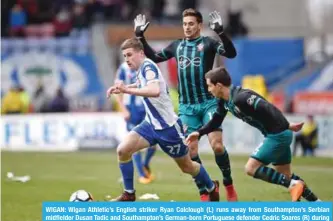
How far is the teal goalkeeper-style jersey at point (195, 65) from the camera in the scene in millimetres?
13820

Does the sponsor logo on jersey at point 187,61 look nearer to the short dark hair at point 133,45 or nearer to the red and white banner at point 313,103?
the short dark hair at point 133,45

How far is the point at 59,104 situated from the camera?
30812 millimetres

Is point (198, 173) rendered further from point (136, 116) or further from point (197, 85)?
point (136, 116)

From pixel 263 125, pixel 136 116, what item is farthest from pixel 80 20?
pixel 263 125

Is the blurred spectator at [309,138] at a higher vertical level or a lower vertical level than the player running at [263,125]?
lower

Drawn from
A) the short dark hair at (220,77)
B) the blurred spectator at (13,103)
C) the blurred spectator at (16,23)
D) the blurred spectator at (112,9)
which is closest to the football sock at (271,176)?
the short dark hair at (220,77)

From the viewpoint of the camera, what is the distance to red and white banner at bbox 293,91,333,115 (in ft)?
95.9

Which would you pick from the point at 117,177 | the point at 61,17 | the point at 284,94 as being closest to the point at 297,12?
the point at 284,94

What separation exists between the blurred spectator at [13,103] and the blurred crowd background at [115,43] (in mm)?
137

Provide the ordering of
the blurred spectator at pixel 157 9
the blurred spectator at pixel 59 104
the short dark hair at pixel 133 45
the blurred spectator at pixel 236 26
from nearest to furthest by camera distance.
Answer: the short dark hair at pixel 133 45 < the blurred spectator at pixel 59 104 < the blurred spectator at pixel 236 26 < the blurred spectator at pixel 157 9

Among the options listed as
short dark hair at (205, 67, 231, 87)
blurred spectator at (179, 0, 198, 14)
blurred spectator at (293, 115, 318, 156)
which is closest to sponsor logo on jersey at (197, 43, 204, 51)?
short dark hair at (205, 67, 231, 87)

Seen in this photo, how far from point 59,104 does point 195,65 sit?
17.3 metres

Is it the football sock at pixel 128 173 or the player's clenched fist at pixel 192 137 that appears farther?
the football sock at pixel 128 173

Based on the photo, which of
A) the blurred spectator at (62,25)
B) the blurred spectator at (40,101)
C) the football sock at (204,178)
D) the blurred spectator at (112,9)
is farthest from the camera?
the blurred spectator at (112,9)
